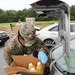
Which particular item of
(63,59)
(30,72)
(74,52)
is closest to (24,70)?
(30,72)

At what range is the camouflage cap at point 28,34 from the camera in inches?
132

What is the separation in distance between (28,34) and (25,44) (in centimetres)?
19

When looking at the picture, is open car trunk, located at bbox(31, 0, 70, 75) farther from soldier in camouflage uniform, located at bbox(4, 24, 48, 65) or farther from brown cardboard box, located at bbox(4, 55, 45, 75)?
soldier in camouflage uniform, located at bbox(4, 24, 48, 65)

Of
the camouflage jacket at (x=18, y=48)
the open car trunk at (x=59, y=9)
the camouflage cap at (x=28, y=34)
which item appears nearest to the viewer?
the open car trunk at (x=59, y=9)

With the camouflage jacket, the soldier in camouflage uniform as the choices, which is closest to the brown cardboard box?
the soldier in camouflage uniform

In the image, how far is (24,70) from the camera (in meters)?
3.07

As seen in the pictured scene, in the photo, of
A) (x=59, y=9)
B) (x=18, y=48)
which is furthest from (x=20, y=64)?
(x=59, y=9)

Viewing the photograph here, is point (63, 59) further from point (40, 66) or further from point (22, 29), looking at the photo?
point (22, 29)

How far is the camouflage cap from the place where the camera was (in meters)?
3.36

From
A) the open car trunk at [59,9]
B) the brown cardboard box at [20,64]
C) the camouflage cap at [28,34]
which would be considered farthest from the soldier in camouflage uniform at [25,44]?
the open car trunk at [59,9]

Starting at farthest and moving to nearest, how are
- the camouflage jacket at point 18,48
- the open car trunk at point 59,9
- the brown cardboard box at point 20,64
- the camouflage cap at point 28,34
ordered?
the camouflage jacket at point 18,48, the camouflage cap at point 28,34, the brown cardboard box at point 20,64, the open car trunk at point 59,9

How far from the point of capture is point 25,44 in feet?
11.4

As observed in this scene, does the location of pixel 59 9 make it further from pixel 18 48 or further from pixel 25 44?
pixel 18 48

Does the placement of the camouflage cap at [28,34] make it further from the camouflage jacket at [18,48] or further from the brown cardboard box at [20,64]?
the brown cardboard box at [20,64]
